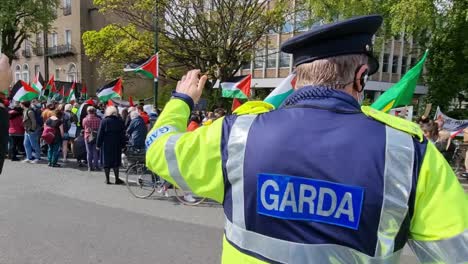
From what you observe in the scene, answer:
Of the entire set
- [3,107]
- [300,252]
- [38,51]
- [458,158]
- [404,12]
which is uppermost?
[38,51]

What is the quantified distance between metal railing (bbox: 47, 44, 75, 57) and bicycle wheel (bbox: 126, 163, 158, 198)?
31.5 metres

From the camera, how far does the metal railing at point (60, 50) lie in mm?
35812

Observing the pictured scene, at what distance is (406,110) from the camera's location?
6.93 m

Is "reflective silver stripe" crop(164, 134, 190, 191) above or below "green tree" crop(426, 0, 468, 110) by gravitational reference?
below

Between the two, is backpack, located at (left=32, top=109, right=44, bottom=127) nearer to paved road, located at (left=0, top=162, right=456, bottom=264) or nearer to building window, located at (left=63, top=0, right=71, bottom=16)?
paved road, located at (left=0, top=162, right=456, bottom=264)

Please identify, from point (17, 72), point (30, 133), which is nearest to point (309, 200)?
point (30, 133)

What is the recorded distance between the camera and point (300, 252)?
125cm

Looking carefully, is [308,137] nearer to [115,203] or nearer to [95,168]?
[115,203]

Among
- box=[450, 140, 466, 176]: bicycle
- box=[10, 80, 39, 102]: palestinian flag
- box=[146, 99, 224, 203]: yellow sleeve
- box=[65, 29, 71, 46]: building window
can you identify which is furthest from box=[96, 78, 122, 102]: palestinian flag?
box=[65, 29, 71, 46]: building window

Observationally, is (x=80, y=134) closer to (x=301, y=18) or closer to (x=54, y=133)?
(x=54, y=133)

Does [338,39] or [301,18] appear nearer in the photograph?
[338,39]

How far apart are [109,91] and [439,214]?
11920 millimetres

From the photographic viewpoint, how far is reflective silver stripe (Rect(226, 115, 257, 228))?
1328 millimetres

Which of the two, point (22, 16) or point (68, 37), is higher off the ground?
point (22, 16)
